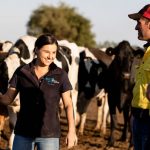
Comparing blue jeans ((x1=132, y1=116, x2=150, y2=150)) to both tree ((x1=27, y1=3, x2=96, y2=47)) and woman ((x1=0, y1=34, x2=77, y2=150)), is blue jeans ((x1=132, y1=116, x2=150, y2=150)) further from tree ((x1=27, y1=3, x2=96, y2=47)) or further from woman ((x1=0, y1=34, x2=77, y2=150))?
tree ((x1=27, y1=3, x2=96, y2=47))

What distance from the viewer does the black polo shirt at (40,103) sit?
4.92m

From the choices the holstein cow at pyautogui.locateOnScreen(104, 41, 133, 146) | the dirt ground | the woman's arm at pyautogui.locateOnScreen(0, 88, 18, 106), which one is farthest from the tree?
the woman's arm at pyautogui.locateOnScreen(0, 88, 18, 106)

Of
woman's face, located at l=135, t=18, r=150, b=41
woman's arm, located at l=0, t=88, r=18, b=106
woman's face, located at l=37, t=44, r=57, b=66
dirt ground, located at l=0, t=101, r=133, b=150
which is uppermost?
woman's face, located at l=135, t=18, r=150, b=41

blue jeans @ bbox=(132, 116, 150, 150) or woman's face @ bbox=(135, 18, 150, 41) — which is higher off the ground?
woman's face @ bbox=(135, 18, 150, 41)

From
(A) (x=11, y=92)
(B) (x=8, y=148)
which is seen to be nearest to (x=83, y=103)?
(B) (x=8, y=148)

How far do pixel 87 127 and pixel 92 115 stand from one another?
349cm

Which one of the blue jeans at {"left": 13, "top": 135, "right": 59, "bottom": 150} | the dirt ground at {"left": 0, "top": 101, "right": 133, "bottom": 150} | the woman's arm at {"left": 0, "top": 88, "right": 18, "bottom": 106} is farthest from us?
the dirt ground at {"left": 0, "top": 101, "right": 133, "bottom": 150}

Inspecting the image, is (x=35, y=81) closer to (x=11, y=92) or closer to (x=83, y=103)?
(x=11, y=92)

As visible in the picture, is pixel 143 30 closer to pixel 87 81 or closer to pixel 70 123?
pixel 70 123

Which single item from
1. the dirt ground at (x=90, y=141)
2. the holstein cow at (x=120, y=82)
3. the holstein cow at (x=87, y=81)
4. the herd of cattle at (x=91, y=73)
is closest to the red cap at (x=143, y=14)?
the herd of cattle at (x=91, y=73)

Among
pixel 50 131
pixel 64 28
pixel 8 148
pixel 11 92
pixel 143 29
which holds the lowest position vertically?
pixel 8 148

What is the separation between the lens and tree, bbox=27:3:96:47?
5434 cm

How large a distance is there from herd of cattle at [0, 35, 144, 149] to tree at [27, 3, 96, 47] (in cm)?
3860

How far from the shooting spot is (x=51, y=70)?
5.01 metres
